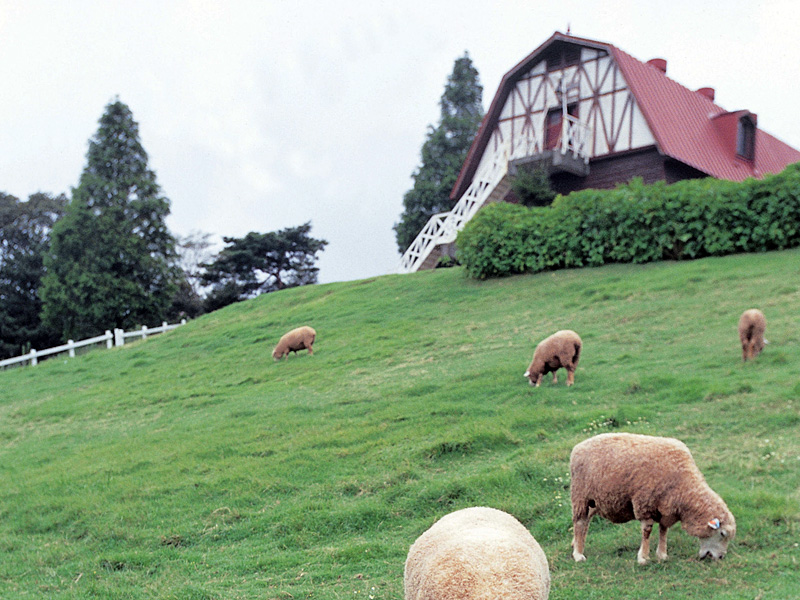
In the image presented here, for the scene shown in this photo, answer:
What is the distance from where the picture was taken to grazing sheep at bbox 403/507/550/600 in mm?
4469

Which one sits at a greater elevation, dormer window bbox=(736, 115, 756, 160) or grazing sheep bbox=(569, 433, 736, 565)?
dormer window bbox=(736, 115, 756, 160)

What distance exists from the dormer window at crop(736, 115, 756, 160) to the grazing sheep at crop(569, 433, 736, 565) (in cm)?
3046

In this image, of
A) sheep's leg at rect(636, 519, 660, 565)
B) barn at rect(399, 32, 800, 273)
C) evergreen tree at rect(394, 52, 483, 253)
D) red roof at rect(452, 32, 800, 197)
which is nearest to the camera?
sheep's leg at rect(636, 519, 660, 565)

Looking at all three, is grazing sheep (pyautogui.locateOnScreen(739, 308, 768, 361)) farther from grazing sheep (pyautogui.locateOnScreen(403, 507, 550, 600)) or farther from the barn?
the barn

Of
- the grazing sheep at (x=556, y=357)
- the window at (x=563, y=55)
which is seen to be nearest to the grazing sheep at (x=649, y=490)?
the grazing sheep at (x=556, y=357)

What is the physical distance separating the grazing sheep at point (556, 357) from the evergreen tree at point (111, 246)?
31.1 metres

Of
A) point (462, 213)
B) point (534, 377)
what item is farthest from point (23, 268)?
point (534, 377)

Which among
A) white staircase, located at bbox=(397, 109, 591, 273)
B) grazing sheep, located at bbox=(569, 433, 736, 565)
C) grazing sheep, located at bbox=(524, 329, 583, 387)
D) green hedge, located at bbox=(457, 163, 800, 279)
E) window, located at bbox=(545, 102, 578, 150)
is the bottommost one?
grazing sheep, located at bbox=(569, 433, 736, 565)

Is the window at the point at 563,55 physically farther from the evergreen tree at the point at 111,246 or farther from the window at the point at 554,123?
the evergreen tree at the point at 111,246

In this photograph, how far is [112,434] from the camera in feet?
49.4

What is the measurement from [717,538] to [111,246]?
37.8 meters

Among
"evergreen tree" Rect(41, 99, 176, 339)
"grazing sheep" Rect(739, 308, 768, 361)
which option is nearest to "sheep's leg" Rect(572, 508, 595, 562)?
"grazing sheep" Rect(739, 308, 768, 361)

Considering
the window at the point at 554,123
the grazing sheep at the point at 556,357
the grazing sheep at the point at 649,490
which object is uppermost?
the window at the point at 554,123

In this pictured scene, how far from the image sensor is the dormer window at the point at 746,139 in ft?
109
